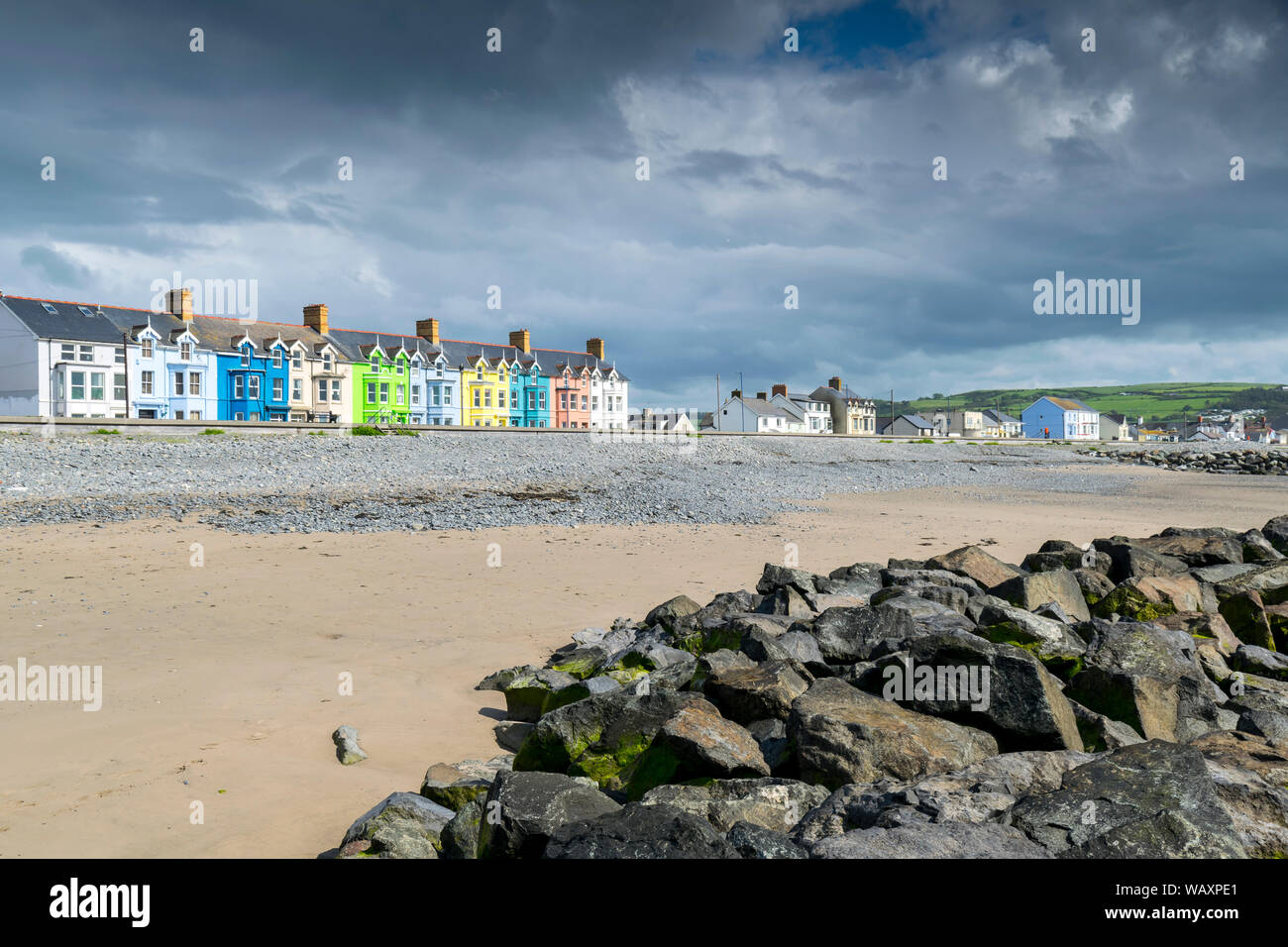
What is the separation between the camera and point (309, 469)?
77.0ft

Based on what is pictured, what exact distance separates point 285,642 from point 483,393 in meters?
63.5

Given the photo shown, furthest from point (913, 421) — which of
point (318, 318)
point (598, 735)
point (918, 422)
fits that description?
point (598, 735)

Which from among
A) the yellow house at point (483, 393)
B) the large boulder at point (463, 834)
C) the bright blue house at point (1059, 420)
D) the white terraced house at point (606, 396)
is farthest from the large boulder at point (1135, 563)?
the bright blue house at point (1059, 420)

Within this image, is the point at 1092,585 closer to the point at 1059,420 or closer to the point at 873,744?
the point at 873,744

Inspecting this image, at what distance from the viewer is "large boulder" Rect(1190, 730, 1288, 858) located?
3.37 meters

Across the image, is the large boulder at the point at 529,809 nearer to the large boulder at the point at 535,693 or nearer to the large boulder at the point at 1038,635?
the large boulder at the point at 535,693

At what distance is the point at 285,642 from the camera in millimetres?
8109

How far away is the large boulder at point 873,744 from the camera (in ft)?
13.5

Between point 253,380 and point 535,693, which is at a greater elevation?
point 253,380

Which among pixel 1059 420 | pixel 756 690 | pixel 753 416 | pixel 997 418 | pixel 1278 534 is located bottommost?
pixel 756 690

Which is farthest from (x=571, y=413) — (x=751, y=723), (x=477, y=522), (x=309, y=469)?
(x=751, y=723)

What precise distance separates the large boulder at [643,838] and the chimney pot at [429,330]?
69387mm
